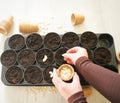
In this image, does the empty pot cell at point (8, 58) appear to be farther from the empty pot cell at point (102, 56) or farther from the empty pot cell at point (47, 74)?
the empty pot cell at point (102, 56)

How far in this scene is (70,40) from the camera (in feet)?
3.09

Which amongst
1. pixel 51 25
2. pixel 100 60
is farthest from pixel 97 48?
pixel 51 25

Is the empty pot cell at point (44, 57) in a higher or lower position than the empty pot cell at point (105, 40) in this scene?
lower

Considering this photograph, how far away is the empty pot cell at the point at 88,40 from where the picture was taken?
93cm

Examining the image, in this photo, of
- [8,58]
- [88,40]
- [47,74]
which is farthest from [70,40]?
[8,58]

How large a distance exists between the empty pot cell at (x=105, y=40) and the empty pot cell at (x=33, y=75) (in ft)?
1.12

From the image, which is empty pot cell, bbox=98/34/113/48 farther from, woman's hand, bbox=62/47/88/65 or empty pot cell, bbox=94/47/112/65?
woman's hand, bbox=62/47/88/65

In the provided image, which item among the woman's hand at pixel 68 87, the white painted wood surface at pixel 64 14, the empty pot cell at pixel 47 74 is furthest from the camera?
the white painted wood surface at pixel 64 14

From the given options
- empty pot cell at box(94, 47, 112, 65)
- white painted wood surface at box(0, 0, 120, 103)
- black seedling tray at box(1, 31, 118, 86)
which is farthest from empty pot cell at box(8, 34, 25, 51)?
empty pot cell at box(94, 47, 112, 65)

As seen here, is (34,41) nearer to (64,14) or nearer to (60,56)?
(60,56)

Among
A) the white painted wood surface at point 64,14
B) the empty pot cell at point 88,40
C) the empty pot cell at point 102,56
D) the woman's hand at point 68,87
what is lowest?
the woman's hand at point 68,87

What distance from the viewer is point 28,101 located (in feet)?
3.03

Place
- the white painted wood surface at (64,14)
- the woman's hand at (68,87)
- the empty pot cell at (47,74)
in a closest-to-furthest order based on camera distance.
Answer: the woman's hand at (68,87)
the empty pot cell at (47,74)
the white painted wood surface at (64,14)

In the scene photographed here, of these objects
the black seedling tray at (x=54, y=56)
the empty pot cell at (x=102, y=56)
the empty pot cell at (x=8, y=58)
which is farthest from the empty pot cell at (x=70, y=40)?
the empty pot cell at (x=8, y=58)
